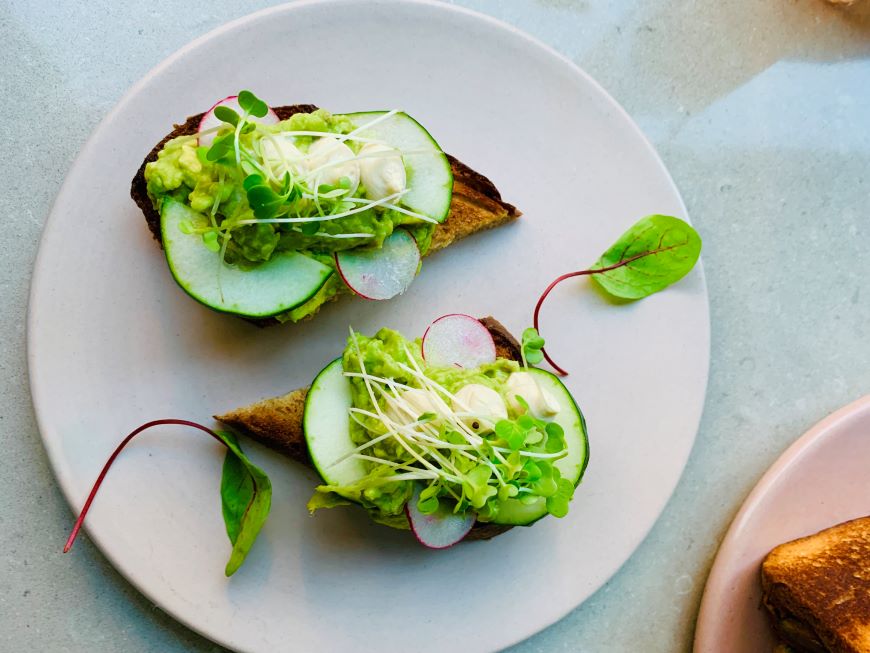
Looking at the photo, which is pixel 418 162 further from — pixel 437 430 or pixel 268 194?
pixel 437 430

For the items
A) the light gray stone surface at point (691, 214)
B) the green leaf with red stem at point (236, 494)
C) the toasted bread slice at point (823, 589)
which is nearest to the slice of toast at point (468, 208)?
the green leaf with red stem at point (236, 494)

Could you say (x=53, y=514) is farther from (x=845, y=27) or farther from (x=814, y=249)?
(x=845, y=27)

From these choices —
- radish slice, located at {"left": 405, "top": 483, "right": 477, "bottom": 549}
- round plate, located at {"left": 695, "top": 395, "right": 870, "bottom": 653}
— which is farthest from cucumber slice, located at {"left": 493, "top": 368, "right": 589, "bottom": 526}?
round plate, located at {"left": 695, "top": 395, "right": 870, "bottom": 653}

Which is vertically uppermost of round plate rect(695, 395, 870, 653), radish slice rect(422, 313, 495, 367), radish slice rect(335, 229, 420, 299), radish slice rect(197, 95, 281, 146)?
radish slice rect(197, 95, 281, 146)

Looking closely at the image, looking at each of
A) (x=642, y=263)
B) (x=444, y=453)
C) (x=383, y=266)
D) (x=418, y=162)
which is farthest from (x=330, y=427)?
(x=642, y=263)

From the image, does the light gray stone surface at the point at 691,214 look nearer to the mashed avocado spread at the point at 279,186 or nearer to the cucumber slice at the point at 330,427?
the mashed avocado spread at the point at 279,186

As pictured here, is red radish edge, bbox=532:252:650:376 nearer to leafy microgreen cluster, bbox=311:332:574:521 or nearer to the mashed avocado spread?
leafy microgreen cluster, bbox=311:332:574:521
